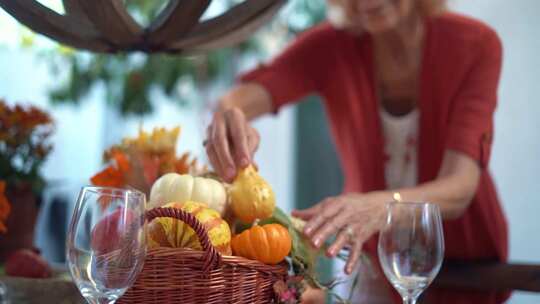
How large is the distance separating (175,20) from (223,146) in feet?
0.65

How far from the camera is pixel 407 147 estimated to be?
1369mm

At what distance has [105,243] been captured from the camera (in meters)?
0.58

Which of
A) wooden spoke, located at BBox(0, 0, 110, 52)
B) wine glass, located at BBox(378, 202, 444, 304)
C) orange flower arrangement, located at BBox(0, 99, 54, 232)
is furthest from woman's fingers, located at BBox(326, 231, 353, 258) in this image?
orange flower arrangement, located at BBox(0, 99, 54, 232)

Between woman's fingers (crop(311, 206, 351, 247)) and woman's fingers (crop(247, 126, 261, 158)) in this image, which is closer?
woman's fingers (crop(311, 206, 351, 247))

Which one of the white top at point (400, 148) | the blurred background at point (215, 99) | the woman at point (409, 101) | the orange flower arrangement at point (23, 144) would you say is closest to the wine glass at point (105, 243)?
the woman at point (409, 101)

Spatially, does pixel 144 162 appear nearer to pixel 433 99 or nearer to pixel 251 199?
pixel 251 199

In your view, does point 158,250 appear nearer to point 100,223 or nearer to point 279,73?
point 100,223

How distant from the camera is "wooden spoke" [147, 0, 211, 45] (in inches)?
34.7

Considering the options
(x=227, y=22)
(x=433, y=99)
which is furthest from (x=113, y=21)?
(x=433, y=99)

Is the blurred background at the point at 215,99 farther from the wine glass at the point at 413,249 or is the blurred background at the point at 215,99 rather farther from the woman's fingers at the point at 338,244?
the wine glass at the point at 413,249

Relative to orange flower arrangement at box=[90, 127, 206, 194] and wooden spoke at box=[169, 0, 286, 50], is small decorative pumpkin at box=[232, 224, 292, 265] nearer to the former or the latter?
orange flower arrangement at box=[90, 127, 206, 194]

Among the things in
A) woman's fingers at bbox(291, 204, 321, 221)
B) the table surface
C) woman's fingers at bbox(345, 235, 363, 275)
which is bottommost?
the table surface

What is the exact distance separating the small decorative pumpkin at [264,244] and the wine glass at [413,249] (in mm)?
123

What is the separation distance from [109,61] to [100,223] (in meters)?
2.44
